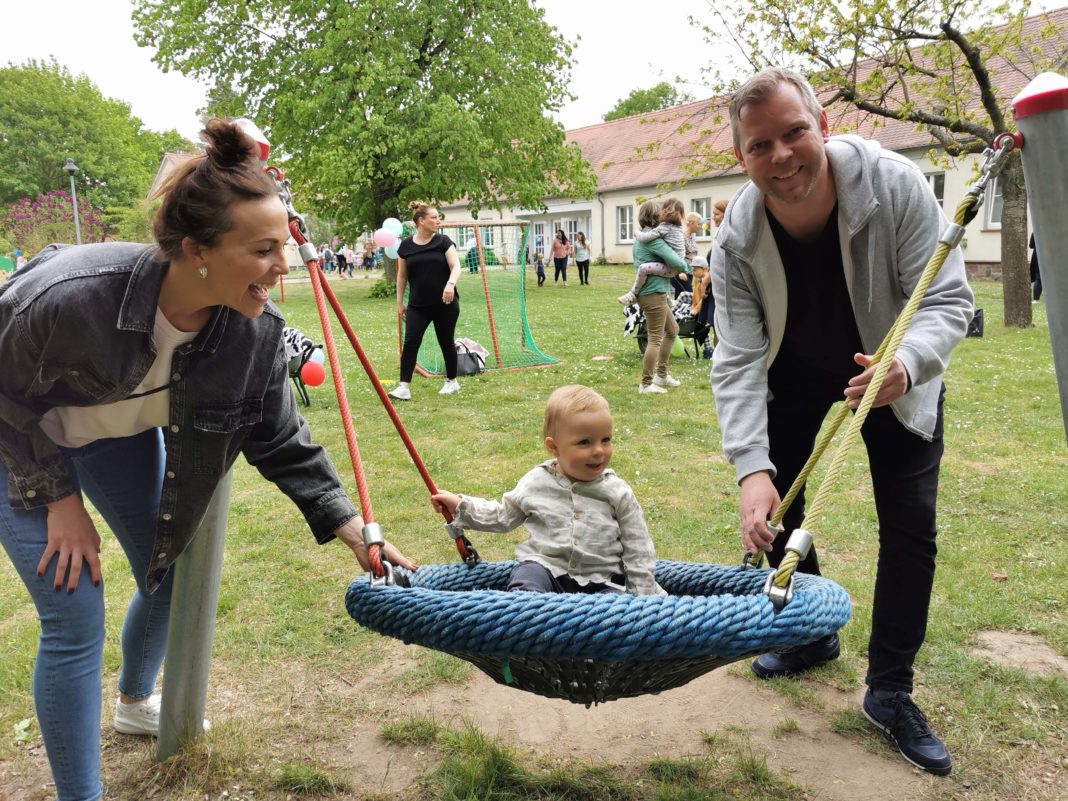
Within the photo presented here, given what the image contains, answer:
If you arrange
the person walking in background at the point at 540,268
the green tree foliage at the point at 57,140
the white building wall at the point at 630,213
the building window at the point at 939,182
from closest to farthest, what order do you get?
the white building wall at the point at 630,213, the building window at the point at 939,182, the person walking in background at the point at 540,268, the green tree foliage at the point at 57,140

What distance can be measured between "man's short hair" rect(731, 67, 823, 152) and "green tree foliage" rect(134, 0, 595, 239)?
19.3 metres

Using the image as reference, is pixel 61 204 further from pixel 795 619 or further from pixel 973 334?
pixel 795 619

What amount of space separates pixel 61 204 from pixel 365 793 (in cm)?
4378

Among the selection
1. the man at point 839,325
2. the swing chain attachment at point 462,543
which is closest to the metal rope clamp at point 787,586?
the man at point 839,325

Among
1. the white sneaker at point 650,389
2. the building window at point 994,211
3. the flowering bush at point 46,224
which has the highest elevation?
the flowering bush at point 46,224

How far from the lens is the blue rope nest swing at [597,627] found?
154 cm

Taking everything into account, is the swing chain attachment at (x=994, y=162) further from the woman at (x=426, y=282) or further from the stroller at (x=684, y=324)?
the stroller at (x=684, y=324)

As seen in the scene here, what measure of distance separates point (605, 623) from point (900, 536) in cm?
123

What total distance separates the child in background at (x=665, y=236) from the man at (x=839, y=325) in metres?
5.12

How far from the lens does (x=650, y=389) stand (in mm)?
7957

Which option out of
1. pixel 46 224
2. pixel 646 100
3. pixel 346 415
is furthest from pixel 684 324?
pixel 646 100

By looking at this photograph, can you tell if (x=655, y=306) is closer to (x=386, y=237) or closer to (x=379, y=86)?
(x=386, y=237)

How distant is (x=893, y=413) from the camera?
224cm

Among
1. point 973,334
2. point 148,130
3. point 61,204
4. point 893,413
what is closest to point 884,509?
point 893,413
